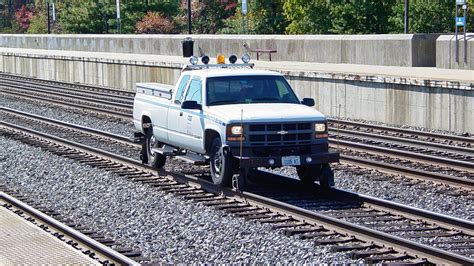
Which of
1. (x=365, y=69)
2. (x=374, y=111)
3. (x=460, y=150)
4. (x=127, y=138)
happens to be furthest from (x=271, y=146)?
(x=365, y=69)

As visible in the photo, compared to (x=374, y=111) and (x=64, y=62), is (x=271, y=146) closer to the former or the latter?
(x=374, y=111)

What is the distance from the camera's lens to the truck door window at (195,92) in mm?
16547

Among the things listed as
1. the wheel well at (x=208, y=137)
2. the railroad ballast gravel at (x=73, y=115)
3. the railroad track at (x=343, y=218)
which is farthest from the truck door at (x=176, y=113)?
the railroad ballast gravel at (x=73, y=115)

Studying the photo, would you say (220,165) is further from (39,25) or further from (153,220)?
(39,25)

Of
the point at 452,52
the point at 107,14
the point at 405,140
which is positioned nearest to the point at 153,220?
the point at 405,140

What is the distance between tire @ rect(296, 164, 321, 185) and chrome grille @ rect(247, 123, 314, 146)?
0.66 metres

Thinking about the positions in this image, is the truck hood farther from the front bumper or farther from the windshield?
the front bumper

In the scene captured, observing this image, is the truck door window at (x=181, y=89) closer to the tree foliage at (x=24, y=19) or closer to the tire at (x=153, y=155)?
the tire at (x=153, y=155)

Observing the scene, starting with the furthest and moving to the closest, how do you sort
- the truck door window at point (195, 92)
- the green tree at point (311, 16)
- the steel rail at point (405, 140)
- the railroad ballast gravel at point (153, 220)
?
1. the green tree at point (311, 16)
2. the steel rail at point (405, 140)
3. the truck door window at point (195, 92)
4. the railroad ballast gravel at point (153, 220)

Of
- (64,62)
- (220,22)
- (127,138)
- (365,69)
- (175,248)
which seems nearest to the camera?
(175,248)

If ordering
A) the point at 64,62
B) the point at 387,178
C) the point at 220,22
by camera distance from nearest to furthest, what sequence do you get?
1. the point at 387,178
2. the point at 64,62
3. the point at 220,22

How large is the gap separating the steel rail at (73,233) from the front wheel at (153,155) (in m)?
3.11

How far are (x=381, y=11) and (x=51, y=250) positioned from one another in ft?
161

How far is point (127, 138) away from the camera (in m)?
24.2
